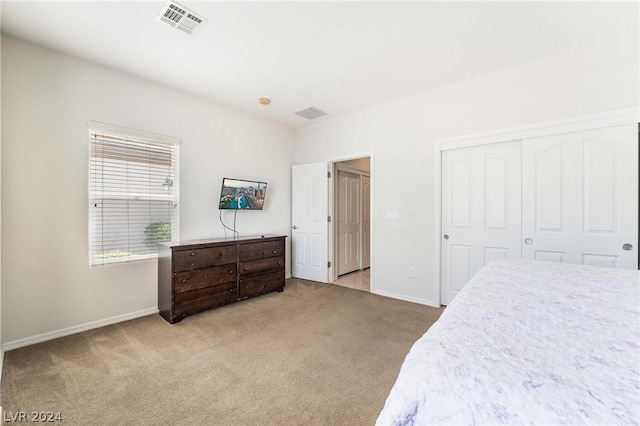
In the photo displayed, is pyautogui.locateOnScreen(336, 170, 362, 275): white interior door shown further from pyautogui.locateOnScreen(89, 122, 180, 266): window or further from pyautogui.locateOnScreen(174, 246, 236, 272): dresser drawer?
pyautogui.locateOnScreen(89, 122, 180, 266): window

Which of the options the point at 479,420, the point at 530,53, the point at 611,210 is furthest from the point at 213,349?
the point at 530,53

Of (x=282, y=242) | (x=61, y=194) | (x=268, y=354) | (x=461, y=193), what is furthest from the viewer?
(x=282, y=242)

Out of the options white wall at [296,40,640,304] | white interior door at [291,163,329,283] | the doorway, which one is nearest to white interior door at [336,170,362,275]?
the doorway

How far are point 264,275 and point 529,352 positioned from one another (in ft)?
10.7

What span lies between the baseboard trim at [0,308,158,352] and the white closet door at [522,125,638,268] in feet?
13.7

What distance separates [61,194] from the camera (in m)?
2.51

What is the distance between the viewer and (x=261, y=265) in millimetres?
3650

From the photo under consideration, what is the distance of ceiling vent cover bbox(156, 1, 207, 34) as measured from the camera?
1981mm

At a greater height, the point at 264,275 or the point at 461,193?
the point at 461,193

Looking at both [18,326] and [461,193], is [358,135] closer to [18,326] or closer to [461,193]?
[461,193]

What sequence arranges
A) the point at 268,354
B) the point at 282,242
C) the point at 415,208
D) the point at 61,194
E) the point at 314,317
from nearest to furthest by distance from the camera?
the point at 268,354
the point at 61,194
the point at 314,317
the point at 415,208
the point at 282,242

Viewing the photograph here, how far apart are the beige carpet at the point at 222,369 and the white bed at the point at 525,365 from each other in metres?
1.05

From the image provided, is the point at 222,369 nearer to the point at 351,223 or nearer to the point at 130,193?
the point at 130,193

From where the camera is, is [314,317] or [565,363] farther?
[314,317]
